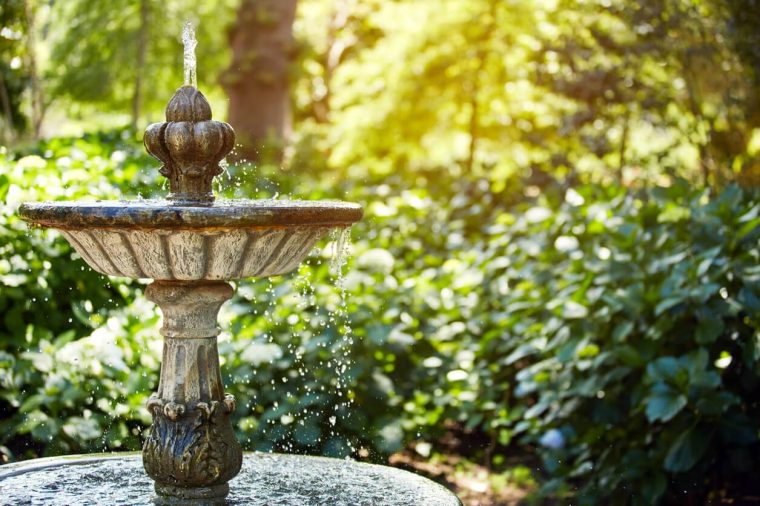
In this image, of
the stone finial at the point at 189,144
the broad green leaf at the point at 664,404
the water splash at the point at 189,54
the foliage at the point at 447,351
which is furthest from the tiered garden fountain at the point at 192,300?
the broad green leaf at the point at 664,404

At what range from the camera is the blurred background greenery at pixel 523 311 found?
452cm

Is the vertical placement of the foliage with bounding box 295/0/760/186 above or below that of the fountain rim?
above

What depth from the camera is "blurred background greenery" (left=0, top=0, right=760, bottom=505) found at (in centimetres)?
452

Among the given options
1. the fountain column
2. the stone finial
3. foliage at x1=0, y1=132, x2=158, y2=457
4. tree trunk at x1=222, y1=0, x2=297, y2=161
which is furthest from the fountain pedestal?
tree trunk at x1=222, y1=0, x2=297, y2=161

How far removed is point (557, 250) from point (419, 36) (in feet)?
22.3

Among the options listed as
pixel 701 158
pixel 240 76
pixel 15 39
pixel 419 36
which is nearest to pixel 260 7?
pixel 240 76

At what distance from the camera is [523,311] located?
5859 millimetres

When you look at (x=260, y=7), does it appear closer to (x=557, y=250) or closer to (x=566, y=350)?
(x=557, y=250)

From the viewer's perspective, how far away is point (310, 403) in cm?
459

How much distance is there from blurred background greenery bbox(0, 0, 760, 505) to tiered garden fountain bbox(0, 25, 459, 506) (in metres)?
1.04

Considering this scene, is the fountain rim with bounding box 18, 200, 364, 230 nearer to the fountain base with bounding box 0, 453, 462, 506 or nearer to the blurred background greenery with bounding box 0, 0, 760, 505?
the fountain base with bounding box 0, 453, 462, 506

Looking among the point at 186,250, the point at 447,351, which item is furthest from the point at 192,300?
the point at 447,351

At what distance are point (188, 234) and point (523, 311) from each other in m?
3.24

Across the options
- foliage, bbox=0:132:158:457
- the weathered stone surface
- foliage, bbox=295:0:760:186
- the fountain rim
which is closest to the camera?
the fountain rim
